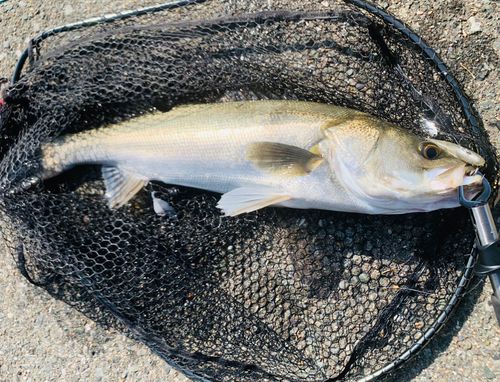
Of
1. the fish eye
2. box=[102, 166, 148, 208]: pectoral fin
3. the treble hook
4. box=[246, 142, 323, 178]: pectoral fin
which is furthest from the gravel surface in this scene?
box=[246, 142, 323, 178]: pectoral fin

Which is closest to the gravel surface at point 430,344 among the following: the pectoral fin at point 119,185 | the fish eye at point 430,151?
the fish eye at point 430,151

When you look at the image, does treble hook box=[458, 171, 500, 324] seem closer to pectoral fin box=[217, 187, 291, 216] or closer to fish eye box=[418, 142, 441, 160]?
fish eye box=[418, 142, 441, 160]

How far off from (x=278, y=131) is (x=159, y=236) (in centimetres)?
101

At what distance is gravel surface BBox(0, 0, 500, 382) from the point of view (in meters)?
2.31

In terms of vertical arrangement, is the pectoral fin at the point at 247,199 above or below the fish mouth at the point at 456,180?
below

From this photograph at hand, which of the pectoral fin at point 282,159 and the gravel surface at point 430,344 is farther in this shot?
the gravel surface at point 430,344

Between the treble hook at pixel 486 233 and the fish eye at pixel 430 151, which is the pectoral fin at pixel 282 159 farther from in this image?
the treble hook at pixel 486 233

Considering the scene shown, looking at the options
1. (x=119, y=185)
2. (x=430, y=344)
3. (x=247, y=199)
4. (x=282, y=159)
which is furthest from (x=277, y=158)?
(x=430, y=344)

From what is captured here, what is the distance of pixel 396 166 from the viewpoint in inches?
Answer: 77.2

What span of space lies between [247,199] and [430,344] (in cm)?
150

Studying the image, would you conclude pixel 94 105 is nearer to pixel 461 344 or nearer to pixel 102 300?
pixel 102 300

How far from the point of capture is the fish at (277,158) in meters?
1.94

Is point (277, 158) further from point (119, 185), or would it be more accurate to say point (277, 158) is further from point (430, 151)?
point (119, 185)

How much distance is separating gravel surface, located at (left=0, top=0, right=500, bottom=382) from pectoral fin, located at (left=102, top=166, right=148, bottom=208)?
88 centimetres
